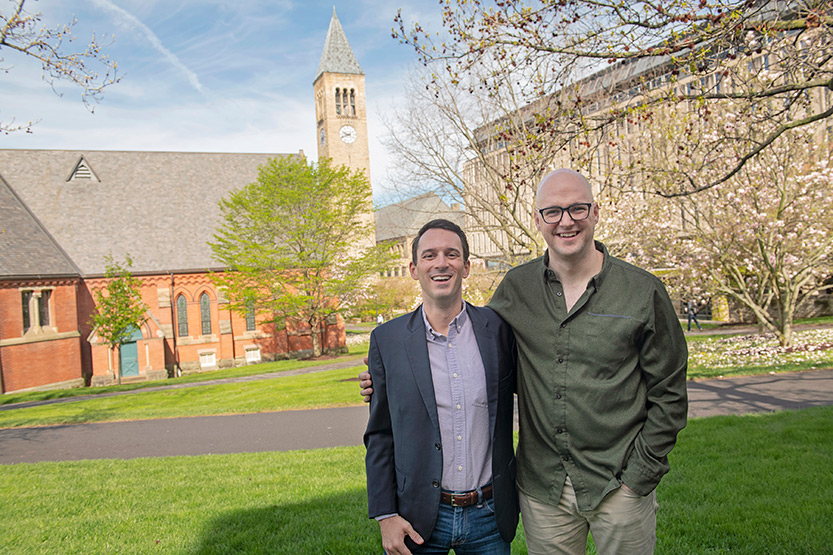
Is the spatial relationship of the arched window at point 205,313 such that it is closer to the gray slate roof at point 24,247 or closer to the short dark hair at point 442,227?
the gray slate roof at point 24,247

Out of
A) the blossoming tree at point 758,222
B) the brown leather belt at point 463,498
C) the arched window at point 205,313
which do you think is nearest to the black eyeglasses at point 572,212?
the brown leather belt at point 463,498

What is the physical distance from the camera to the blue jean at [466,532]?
259cm

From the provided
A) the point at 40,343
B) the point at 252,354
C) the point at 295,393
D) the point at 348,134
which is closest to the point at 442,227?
the point at 295,393

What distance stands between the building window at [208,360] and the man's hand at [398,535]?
34019 mm

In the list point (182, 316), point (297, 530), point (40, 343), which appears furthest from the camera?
point (182, 316)

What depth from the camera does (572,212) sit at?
8.63 feet

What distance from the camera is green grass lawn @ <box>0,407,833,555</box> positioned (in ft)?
14.7

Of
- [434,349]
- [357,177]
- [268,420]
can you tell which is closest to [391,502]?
[434,349]

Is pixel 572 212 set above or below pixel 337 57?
below

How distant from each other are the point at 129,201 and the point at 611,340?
38.4 m

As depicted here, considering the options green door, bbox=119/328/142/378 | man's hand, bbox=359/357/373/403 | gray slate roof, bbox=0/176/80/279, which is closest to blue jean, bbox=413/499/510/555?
man's hand, bbox=359/357/373/403

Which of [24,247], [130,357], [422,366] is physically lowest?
[130,357]

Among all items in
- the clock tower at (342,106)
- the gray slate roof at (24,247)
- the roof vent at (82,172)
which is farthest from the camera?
the clock tower at (342,106)

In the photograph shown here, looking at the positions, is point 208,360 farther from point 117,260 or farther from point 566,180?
point 566,180
